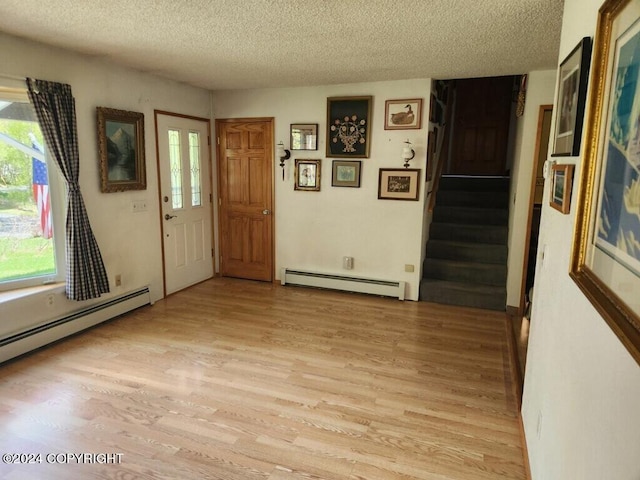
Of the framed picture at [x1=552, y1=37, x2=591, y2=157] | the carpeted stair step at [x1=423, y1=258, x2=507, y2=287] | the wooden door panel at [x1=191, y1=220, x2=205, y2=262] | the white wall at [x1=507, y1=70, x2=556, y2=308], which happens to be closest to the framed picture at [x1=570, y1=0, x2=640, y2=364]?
the framed picture at [x1=552, y1=37, x2=591, y2=157]

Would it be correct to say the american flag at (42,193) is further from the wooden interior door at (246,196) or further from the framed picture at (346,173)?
the framed picture at (346,173)

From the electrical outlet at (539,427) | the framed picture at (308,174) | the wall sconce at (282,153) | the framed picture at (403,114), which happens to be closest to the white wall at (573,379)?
the electrical outlet at (539,427)

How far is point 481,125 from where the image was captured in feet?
21.0

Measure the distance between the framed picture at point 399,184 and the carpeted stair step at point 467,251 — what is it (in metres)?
0.83

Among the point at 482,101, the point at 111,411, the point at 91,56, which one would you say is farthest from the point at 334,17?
the point at 482,101

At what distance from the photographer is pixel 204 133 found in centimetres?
501

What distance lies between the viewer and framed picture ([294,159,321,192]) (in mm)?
4742

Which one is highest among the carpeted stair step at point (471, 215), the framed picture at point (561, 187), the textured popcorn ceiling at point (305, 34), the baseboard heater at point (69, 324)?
the textured popcorn ceiling at point (305, 34)

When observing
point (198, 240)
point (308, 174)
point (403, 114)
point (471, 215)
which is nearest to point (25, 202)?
point (198, 240)

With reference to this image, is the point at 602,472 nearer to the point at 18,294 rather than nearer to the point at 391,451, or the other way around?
the point at 391,451

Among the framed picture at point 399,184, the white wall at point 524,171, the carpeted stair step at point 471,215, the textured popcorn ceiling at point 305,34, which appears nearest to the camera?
the textured popcorn ceiling at point 305,34

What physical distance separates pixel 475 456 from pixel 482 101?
5628 mm

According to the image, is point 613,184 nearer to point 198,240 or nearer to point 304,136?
point 304,136

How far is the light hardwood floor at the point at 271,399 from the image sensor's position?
6.77ft
